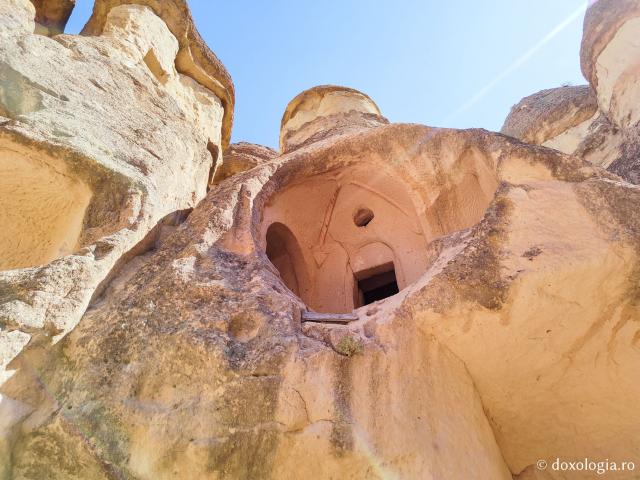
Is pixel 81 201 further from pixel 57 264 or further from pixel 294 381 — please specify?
pixel 294 381

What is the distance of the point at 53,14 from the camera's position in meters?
7.18

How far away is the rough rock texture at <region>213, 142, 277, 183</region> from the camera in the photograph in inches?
402

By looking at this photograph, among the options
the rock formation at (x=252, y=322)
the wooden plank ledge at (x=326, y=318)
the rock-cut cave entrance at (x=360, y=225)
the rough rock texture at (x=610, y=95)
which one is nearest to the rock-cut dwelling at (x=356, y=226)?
the rock-cut cave entrance at (x=360, y=225)

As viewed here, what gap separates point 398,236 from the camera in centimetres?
607

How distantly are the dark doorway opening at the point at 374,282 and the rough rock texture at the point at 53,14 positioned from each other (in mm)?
5866

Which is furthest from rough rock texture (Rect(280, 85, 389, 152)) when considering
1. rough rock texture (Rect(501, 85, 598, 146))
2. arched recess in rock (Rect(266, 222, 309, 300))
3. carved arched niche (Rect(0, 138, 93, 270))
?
carved arched niche (Rect(0, 138, 93, 270))

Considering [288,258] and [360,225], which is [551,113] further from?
[288,258]

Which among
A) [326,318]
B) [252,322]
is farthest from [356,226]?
[252,322]

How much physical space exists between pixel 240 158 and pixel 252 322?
764cm

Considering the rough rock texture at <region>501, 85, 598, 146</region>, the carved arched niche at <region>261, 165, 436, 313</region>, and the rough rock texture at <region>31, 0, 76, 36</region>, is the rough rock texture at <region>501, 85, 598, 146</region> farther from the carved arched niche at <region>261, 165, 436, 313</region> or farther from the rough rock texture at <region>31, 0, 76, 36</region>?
the rough rock texture at <region>31, 0, 76, 36</region>

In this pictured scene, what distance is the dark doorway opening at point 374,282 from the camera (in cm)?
604

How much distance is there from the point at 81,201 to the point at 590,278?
402 cm

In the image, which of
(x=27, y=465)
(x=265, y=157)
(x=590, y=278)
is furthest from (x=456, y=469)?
(x=265, y=157)

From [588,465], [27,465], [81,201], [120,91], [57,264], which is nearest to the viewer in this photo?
[27,465]
